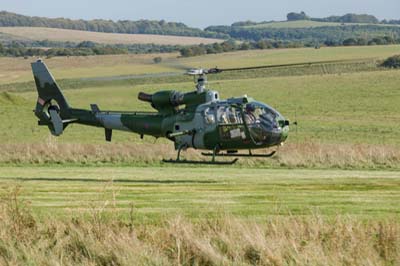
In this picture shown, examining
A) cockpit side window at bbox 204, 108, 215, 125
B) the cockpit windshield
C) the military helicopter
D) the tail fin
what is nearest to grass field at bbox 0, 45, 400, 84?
the tail fin

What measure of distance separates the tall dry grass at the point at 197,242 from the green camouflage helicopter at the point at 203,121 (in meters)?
9.10

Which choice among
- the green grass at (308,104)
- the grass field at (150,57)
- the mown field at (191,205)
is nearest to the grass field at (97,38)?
the grass field at (150,57)

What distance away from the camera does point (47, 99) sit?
26312 millimetres

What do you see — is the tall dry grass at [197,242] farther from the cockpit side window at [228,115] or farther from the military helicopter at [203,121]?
the cockpit side window at [228,115]

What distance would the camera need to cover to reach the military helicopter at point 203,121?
22516 millimetres

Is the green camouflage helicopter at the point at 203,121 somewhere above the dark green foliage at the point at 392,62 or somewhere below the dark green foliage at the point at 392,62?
above

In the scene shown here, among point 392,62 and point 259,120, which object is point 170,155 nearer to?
point 259,120

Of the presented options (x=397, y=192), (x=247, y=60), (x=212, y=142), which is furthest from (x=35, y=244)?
(x=247, y=60)

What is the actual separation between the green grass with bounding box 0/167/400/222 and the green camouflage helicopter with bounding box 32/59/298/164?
2.31 ft

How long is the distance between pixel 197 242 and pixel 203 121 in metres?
10.9

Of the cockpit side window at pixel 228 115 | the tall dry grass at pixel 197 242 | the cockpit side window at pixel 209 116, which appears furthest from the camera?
the cockpit side window at pixel 209 116

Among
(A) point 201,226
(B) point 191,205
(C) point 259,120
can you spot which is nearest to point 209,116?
(C) point 259,120

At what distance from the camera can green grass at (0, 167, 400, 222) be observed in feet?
50.6

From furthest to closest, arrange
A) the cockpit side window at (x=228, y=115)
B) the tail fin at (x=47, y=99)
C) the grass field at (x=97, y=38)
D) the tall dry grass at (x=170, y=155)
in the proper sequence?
the grass field at (x=97, y=38)
the tail fin at (x=47, y=99)
the tall dry grass at (x=170, y=155)
the cockpit side window at (x=228, y=115)
